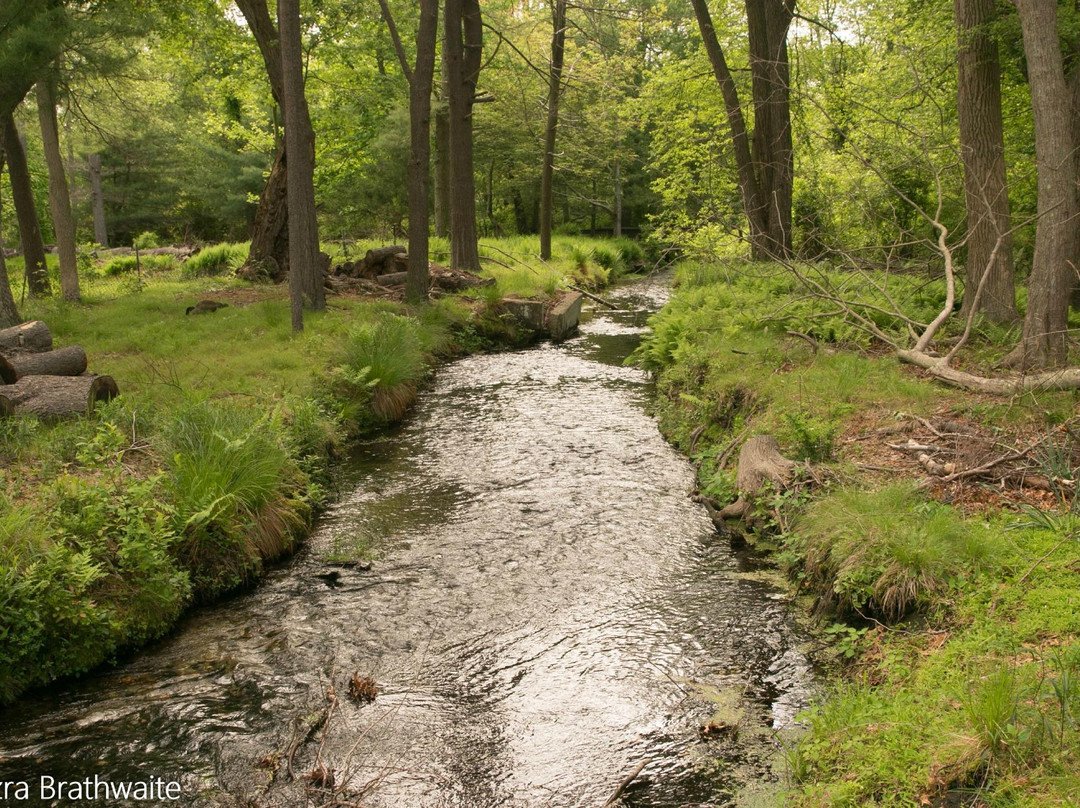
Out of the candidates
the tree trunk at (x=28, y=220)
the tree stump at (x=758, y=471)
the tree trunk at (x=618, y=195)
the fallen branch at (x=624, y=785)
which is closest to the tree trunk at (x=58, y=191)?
the tree trunk at (x=28, y=220)

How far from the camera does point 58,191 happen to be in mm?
15523

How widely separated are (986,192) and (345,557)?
8536 millimetres

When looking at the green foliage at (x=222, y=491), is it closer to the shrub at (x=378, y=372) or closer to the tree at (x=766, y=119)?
the shrub at (x=378, y=372)

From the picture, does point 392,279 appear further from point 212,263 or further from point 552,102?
point 552,102

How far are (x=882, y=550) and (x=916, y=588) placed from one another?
0.38 metres

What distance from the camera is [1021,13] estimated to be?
7.99m

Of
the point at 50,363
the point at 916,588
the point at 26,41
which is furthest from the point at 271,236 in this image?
the point at 916,588

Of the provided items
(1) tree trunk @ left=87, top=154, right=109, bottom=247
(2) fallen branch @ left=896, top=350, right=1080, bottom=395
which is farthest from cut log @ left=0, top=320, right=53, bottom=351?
(1) tree trunk @ left=87, top=154, right=109, bottom=247

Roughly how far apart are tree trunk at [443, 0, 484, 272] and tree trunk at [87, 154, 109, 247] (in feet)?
64.1

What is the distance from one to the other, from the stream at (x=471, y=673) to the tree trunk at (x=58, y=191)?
10709 mm

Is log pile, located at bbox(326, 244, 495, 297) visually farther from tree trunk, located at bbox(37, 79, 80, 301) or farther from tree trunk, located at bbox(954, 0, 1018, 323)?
tree trunk, located at bbox(954, 0, 1018, 323)

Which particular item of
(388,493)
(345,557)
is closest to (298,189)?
(388,493)

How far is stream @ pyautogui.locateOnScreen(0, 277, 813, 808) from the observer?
4344 mm

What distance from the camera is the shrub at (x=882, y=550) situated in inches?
206
